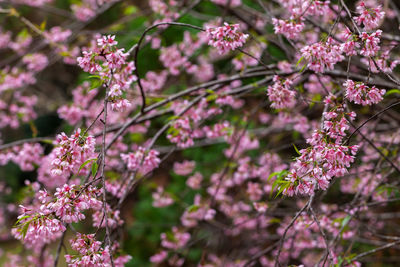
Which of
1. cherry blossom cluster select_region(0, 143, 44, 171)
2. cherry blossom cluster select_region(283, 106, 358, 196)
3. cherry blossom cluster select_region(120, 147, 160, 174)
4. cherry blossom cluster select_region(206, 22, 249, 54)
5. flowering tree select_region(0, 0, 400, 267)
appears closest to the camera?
cherry blossom cluster select_region(283, 106, 358, 196)

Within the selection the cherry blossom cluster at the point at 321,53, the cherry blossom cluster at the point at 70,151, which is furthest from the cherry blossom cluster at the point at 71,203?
the cherry blossom cluster at the point at 321,53

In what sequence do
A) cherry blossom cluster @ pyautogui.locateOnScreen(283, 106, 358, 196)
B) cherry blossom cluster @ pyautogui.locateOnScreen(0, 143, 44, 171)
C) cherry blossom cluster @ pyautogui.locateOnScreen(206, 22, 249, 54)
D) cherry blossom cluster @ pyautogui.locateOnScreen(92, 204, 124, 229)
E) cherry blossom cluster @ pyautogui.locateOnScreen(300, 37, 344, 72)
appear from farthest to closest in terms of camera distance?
cherry blossom cluster @ pyautogui.locateOnScreen(0, 143, 44, 171), cherry blossom cluster @ pyautogui.locateOnScreen(92, 204, 124, 229), cherry blossom cluster @ pyautogui.locateOnScreen(206, 22, 249, 54), cherry blossom cluster @ pyautogui.locateOnScreen(300, 37, 344, 72), cherry blossom cluster @ pyautogui.locateOnScreen(283, 106, 358, 196)

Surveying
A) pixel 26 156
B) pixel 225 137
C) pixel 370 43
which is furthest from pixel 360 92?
pixel 26 156

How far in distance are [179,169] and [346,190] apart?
5.36 ft

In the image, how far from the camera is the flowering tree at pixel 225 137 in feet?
4.60

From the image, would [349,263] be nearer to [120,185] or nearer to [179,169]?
[120,185]

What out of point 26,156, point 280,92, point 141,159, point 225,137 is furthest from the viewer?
point 225,137

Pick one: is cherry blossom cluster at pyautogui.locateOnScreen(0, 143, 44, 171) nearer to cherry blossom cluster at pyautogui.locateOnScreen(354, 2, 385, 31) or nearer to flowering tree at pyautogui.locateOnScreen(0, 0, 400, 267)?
flowering tree at pyautogui.locateOnScreen(0, 0, 400, 267)

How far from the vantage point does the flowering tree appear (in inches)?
55.2

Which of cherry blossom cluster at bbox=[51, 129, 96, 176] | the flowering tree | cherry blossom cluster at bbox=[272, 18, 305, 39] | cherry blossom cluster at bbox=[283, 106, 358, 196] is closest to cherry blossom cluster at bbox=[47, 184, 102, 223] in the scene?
the flowering tree

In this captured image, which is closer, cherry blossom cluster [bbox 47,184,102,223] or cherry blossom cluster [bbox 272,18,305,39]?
cherry blossom cluster [bbox 47,184,102,223]

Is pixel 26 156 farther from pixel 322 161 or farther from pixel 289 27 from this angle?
pixel 322 161

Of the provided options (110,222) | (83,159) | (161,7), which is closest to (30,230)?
(83,159)

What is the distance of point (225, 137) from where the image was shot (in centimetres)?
274
